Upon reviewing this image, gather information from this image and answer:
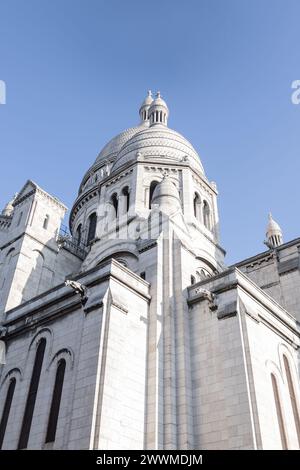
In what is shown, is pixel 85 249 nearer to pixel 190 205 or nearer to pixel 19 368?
pixel 190 205

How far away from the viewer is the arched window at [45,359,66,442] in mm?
16141

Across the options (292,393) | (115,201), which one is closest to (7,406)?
(292,393)

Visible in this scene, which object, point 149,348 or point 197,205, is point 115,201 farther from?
point 149,348

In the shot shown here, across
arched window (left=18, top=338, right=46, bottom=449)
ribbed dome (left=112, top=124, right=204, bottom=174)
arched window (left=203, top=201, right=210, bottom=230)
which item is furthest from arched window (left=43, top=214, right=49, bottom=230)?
arched window (left=203, top=201, right=210, bottom=230)

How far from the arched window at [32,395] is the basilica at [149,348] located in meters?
0.05

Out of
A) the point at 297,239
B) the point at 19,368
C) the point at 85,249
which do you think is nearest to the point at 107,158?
the point at 85,249

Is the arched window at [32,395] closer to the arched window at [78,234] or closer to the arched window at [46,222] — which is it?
the arched window at [46,222]

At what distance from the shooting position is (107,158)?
43938mm

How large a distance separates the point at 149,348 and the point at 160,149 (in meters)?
18.2

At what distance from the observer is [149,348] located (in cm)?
1795

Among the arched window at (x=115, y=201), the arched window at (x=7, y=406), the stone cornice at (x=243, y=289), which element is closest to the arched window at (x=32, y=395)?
the arched window at (x=7, y=406)

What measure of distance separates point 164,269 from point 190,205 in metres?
9.01

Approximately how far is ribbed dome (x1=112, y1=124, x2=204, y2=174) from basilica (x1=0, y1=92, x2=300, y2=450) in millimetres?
7210

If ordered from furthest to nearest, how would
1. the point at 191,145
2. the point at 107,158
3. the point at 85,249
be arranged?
the point at 107,158, the point at 191,145, the point at 85,249
